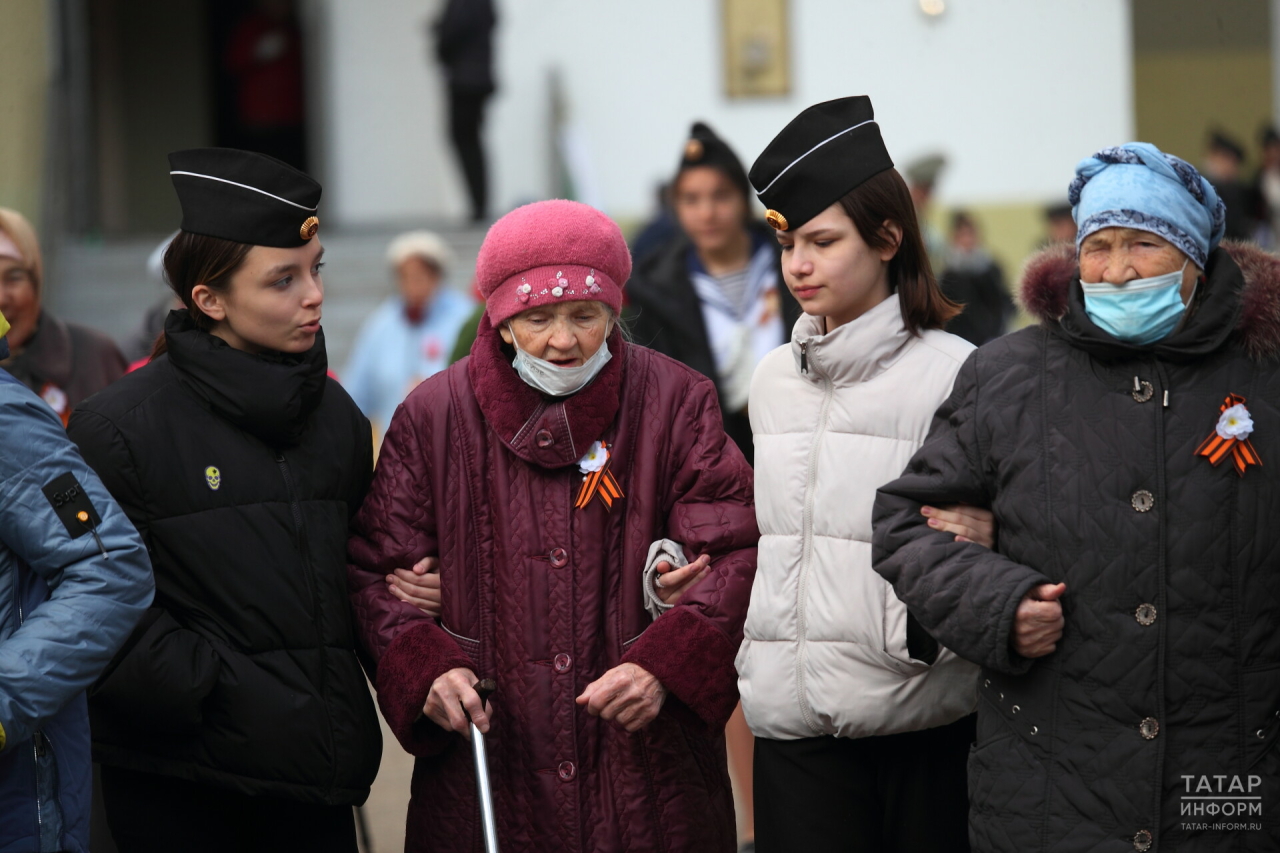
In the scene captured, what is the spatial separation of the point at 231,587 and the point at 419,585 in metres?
0.42

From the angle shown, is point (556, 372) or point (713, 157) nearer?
→ point (556, 372)

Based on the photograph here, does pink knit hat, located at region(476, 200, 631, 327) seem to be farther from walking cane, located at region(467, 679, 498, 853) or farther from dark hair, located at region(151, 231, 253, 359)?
walking cane, located at region(467, 679, 498, 853)

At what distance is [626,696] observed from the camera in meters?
3.22

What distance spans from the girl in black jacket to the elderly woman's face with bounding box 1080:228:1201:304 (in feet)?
5.42

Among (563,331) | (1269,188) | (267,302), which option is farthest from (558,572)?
(1269,188)

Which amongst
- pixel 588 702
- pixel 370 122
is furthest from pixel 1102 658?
pixel 370 122

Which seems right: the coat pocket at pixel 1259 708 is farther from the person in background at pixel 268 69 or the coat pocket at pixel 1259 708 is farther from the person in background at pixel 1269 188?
the person in background at pixel 268 69

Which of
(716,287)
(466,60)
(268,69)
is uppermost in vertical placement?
(268,69)

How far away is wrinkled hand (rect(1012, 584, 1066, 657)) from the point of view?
2832 mm

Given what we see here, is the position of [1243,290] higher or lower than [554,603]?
higher

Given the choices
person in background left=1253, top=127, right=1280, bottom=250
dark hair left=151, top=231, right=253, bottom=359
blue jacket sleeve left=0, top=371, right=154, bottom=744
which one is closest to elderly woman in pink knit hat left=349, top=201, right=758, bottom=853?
Answer: dark hair left=151, top=231, right=253, bottom=359

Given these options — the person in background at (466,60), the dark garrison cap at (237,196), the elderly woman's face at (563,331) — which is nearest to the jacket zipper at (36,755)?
the dark garrison cap at (237,196)

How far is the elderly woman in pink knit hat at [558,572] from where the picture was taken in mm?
3324

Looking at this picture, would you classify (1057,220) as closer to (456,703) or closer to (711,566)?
(711,566)
